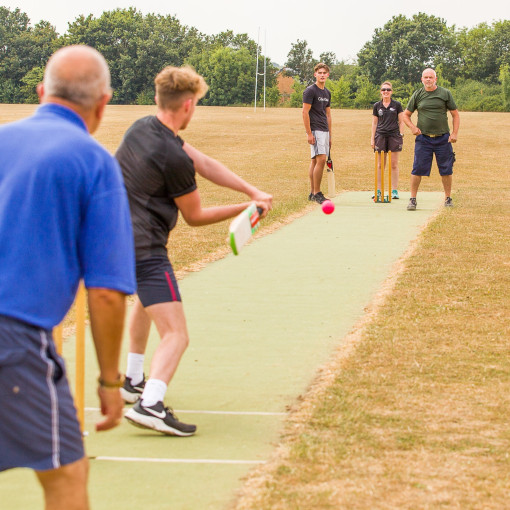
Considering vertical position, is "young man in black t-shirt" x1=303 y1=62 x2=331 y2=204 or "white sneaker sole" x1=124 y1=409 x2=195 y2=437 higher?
"young man in black t-shirt" x1=303 y1=62 x2=331 y2=204

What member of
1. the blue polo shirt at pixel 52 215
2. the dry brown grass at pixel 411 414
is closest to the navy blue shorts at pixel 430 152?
the dry brown grass at pixel 411 414

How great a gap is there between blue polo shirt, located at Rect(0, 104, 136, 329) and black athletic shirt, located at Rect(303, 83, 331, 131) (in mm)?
12358

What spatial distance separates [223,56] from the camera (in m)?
96.1

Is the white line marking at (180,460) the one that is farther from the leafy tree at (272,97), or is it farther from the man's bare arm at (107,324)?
the leafy tree at (272,97)

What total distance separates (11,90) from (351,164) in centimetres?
7366

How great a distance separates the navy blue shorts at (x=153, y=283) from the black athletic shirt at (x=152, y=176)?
48mm

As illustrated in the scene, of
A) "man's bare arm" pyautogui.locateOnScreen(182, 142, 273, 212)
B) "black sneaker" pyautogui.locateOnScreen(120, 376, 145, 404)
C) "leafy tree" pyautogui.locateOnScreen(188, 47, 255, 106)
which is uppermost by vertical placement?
"leafy tree" pyautogui.locateOnScreen(188, 47, 255, 106)

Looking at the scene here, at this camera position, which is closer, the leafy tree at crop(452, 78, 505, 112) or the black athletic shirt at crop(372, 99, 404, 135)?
the black athletic shirt at crop(372, 99, 404, 135)

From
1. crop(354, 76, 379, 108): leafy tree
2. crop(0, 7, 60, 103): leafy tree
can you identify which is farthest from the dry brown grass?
crop(0, 7, 60, 103): leafy tree

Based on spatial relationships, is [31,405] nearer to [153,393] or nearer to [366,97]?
[153,393]

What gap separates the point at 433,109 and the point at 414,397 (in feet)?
31.9

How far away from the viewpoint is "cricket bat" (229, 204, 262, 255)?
4.23m

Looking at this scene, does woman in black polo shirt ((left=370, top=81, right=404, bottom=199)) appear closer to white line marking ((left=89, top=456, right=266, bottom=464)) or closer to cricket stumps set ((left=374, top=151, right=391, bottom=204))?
cricket stumps set ((left=374, top=151, right=391, bottom=204))

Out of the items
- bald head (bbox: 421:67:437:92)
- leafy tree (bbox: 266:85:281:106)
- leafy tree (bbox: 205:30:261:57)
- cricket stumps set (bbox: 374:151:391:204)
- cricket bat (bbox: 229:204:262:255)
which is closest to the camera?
cricket bat (bbox: 229:204:262:255)
